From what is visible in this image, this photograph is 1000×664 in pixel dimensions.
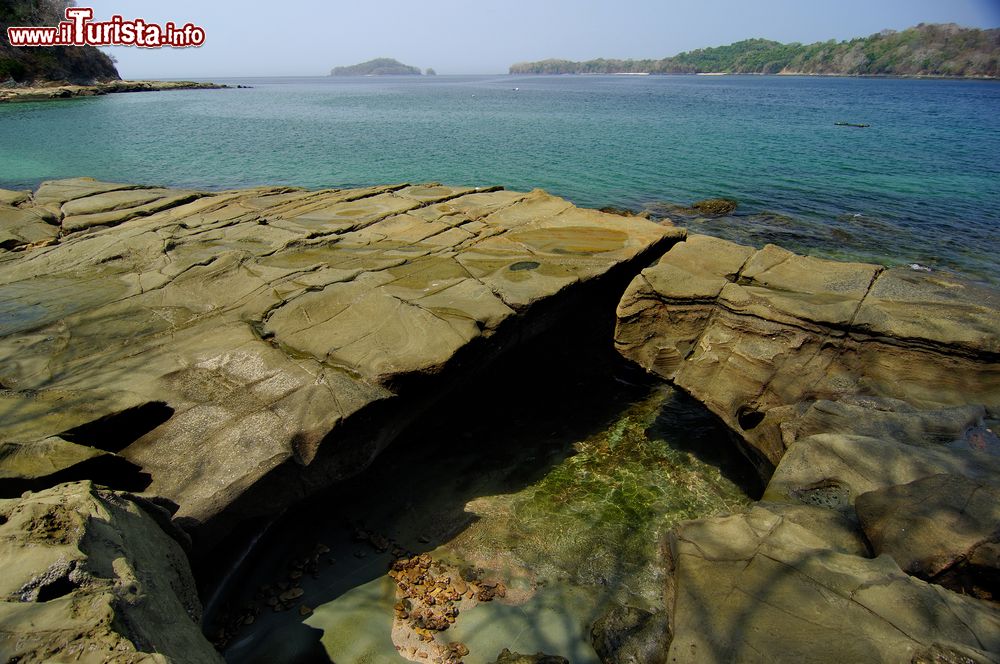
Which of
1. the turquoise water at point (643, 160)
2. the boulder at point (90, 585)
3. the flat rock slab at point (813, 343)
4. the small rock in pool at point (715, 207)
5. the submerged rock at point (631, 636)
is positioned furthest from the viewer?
the small rock in pool at point (715, 207)

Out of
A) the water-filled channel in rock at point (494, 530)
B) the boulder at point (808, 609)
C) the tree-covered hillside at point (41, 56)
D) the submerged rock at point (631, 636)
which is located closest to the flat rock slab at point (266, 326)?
the water-filled channel in rock at point (494, 530)

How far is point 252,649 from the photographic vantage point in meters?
4.46

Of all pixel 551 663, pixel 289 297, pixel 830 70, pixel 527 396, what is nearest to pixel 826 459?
pixel 551 663

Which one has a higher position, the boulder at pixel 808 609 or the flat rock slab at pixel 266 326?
the flat rock slab at pixel 266 326

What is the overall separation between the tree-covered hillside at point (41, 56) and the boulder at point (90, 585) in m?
86.0

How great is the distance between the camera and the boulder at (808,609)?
9.38 feet

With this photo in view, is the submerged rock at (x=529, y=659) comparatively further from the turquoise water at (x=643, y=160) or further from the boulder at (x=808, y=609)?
the turquoise water at (x=643, y=160)

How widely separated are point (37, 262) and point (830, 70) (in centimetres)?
19907

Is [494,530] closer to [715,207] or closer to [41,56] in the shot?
[715,207]

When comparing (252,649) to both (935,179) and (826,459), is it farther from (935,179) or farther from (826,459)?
(935,179)

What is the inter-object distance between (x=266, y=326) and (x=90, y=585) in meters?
4.14

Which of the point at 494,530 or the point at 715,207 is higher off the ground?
the point at 715,207

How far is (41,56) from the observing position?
224 feet

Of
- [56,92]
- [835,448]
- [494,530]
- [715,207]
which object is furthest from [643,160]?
[56,92]
